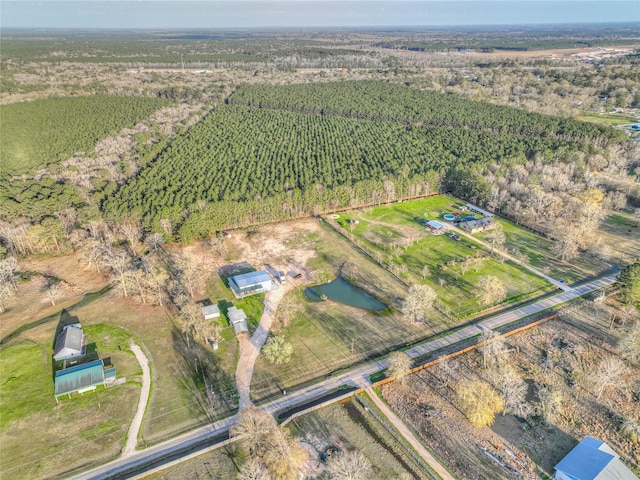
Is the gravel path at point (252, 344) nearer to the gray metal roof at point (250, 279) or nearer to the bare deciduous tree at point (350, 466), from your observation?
the gray metal roof at point (250, 279)

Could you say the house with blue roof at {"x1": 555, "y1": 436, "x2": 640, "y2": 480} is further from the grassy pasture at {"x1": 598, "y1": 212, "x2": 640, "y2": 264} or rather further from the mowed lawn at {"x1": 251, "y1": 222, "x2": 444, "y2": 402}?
the grassy pasture at {"x1": 598, "y1": 212, "x2": 640, "y2": 264}

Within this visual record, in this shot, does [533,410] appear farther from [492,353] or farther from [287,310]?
[287,310]

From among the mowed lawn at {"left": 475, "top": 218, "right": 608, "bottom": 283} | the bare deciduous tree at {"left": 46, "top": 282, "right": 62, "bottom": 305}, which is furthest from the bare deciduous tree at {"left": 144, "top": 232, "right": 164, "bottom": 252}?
the mowed lawn at {"left": 475, "top": 218, "right": 608, "bottom": 283}

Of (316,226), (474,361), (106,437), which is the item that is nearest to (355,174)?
(316,226)

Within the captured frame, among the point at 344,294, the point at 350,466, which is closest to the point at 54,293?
the point at 344,294

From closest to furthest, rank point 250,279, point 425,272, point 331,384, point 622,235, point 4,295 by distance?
1. point 331,384
2. point 4,295
3. point 250,279
4. point 425,272
5. point 622,235
